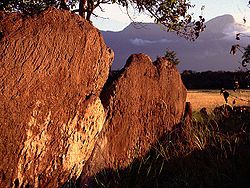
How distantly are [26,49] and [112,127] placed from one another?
209 cm

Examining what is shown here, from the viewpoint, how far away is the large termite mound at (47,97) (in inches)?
240

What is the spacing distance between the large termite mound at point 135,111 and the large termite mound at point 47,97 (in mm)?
303

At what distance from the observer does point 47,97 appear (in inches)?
254

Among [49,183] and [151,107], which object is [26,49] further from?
[151,107]

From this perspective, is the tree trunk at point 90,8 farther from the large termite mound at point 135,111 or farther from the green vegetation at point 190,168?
the green vegetation at point 190,168

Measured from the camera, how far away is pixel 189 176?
282 inches

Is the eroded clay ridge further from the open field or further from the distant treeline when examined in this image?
the distant treeline

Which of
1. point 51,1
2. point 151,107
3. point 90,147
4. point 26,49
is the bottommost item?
point 90,147

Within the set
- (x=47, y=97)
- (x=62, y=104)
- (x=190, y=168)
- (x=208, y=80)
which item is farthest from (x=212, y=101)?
(x=208, y=80)

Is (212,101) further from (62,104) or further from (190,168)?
(62,104)

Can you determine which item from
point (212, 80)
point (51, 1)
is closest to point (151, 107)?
point (51, 1)

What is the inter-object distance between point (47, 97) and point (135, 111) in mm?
2057

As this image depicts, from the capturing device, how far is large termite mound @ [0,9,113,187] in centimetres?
609

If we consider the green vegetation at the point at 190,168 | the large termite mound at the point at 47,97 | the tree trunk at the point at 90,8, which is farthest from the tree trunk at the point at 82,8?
the large termite mound at the point at 47,97
